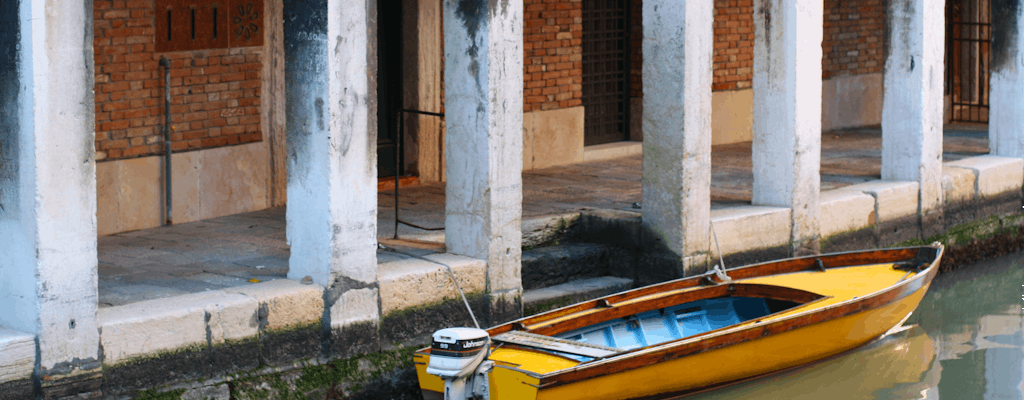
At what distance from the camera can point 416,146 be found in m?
11.0

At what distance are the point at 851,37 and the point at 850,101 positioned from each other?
32.5 inches

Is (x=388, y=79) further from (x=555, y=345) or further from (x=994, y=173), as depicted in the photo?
(x=994, y=173)

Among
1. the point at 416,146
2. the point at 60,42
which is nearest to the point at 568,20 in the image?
the point at 416,146

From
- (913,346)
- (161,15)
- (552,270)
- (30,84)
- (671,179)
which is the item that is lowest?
(913,346)

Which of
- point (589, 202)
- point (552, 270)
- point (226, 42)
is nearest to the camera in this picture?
point (552, 270)

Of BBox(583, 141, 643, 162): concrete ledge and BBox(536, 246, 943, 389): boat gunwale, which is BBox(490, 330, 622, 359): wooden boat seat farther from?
BBox(583, 141, 643, 162): concrete ledge

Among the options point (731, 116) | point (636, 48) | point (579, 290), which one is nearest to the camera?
point (579, 290)

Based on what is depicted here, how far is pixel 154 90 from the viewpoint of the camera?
897 centimetres

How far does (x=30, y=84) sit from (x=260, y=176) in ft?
13.3

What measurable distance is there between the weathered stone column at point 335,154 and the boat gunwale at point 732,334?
50.5 inches

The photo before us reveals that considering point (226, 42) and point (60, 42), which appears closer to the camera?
point (60, 42)

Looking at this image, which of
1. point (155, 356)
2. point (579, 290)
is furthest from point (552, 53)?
point (155, 356)

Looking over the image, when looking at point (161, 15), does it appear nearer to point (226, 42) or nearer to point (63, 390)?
point (226, 42)

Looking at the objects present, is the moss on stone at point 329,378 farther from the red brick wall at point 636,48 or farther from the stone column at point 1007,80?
the stone column at point 1007,80
